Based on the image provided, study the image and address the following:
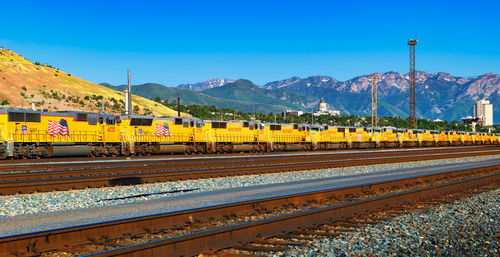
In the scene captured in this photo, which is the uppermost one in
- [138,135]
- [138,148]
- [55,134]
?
[55,134]

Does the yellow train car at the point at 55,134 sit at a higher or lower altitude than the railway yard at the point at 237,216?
higher

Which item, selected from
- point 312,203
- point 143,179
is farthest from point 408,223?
point 143,179

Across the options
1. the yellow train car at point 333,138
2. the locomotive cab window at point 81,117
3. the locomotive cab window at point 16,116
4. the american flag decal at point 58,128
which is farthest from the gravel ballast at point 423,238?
the yellow train car at point 333,138

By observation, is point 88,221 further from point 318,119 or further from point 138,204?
point 318,119

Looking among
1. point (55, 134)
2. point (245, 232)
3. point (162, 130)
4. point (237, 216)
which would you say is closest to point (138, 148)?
point (162, 130)

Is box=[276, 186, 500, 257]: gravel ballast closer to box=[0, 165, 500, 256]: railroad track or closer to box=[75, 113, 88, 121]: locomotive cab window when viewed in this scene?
box=[0, 165, 500, 256]: railroad track

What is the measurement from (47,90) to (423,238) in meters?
118

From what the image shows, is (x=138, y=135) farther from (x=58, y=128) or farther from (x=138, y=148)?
(x=58, y=128)

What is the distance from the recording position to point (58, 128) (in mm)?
28953

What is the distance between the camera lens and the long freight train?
27281mm

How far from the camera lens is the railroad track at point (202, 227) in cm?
706

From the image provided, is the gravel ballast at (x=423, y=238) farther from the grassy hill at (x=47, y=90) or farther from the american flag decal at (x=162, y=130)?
the grassy hill at (x=47, y=90)

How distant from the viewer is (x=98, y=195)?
46.1 ft

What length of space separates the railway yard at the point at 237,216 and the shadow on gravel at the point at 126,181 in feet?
0.16
